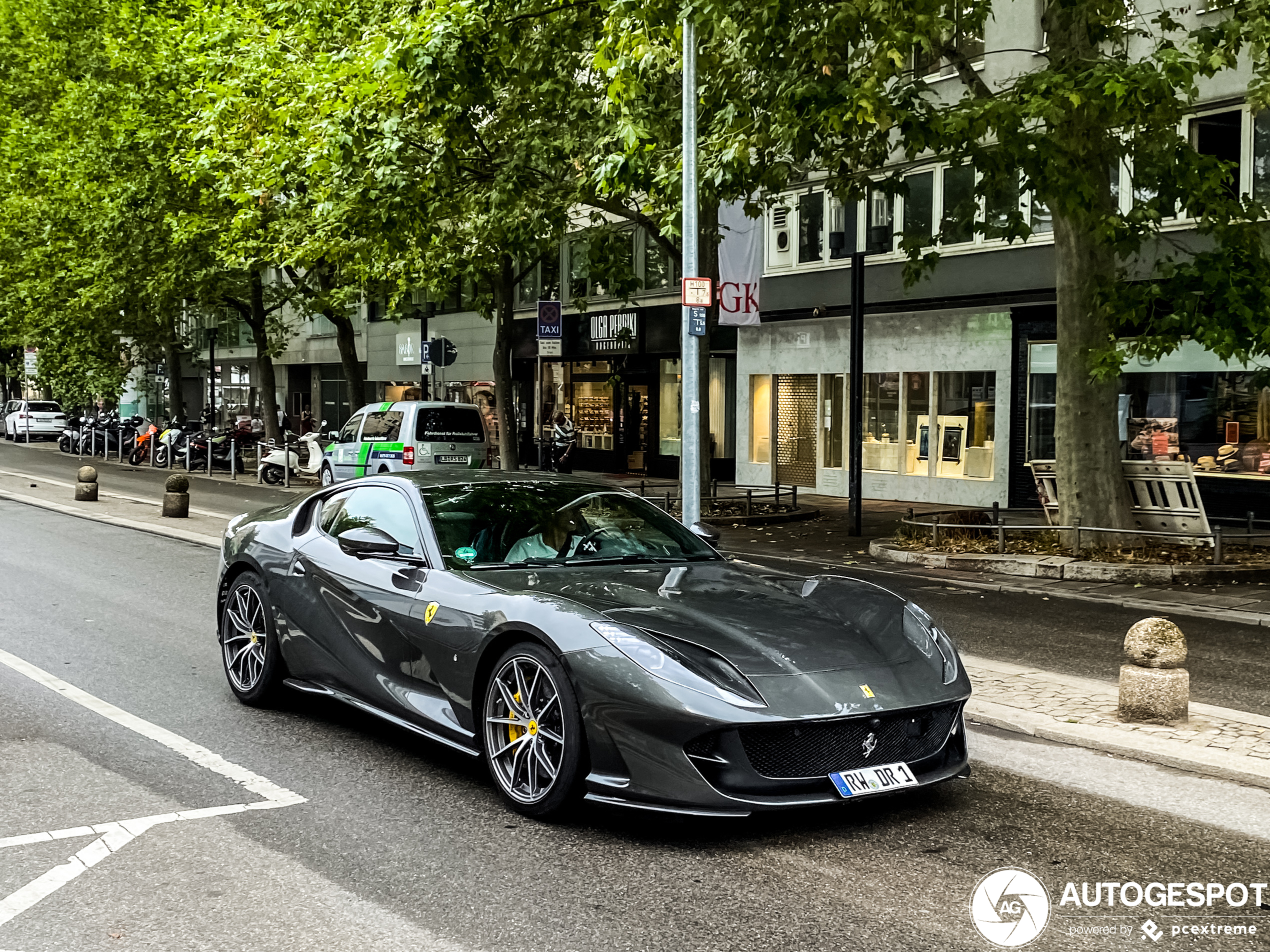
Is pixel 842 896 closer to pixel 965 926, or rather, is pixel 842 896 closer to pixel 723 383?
pixel 965 926

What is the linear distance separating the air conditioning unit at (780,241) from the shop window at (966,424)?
493 cm

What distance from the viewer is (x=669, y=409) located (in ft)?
105

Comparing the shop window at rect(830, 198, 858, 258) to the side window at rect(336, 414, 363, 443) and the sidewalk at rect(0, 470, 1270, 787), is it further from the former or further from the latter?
the sidewalk at rect(0, 470, 1270, 787)

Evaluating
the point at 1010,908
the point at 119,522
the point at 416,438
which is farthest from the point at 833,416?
the point at 1010,908

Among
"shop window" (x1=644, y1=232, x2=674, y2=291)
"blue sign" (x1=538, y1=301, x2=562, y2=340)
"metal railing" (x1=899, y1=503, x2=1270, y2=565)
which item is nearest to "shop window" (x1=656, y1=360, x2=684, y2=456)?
"shop window" (x1=644, y1=232, x2=674, y2=291)

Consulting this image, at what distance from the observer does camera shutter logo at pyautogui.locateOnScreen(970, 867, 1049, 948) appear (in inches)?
164

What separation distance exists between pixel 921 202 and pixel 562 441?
11.5 m

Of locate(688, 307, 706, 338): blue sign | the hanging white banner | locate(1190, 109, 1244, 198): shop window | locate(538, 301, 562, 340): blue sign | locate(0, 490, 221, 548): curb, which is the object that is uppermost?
locate(1190, 109, 1244, 198): shop window

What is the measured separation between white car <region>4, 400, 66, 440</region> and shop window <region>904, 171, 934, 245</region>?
4657 centimetres

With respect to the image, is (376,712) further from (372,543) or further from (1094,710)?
(1094,710)

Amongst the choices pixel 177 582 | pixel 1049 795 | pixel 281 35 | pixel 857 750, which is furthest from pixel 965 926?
pixel 281 35

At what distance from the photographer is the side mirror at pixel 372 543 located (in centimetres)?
620

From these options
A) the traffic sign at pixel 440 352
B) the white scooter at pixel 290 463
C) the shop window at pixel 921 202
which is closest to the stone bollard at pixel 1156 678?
the shop window at pixel 921 202

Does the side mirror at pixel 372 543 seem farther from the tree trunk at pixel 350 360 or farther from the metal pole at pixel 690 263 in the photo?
the tree trunk at pixel 350 360
